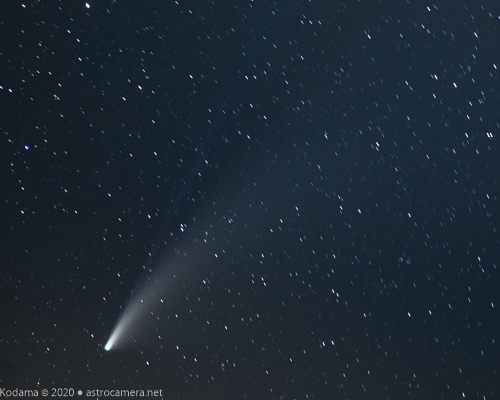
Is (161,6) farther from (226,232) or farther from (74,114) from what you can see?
(226,232)

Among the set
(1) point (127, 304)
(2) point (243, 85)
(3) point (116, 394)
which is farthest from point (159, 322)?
(2) point (243, 85)

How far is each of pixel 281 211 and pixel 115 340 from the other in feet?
4.08

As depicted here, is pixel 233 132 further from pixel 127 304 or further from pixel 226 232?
pixel 127 304

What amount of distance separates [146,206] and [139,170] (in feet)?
0.68

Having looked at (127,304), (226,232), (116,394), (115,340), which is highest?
(226,232)

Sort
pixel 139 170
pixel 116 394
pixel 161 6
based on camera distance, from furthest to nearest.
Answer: pixel 116 394, pixel 139 170, pixel 161 6

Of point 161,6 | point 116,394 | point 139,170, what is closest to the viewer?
point 161,6

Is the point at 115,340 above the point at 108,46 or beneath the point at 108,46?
beneath

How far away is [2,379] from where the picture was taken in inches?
113

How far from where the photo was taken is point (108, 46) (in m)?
2.55

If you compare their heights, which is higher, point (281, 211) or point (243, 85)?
point (243, 85)

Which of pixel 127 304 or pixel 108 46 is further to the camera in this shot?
pixel 127 304

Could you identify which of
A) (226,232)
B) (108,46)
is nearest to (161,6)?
(108,46)

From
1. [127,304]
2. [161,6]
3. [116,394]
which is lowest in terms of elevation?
[116,394]
